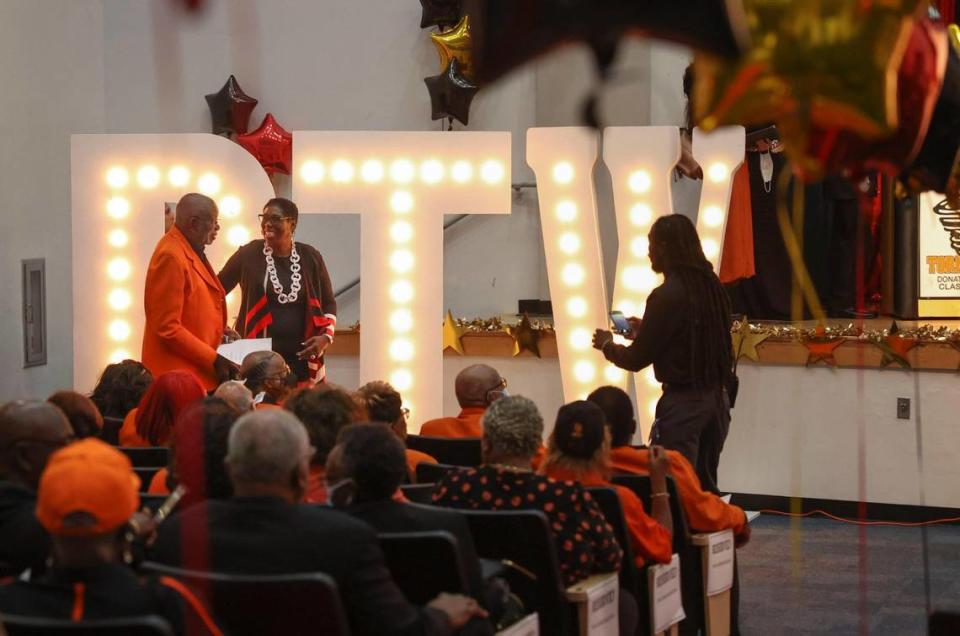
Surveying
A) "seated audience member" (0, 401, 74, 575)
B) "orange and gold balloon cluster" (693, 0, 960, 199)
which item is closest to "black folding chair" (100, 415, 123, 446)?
"seated audience member" (0, 401, 74, 575)

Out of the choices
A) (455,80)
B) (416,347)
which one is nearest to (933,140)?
(416,347)

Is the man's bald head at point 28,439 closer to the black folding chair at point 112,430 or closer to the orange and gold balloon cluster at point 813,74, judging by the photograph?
the black folding chair at point 112,430

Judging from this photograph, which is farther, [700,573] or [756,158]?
[756,158]

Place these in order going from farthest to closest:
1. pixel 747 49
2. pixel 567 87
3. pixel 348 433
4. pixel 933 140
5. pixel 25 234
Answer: pixel 567 87
pixel 25 234
pixel 348 433
pixel 933 140
pixel 747 49

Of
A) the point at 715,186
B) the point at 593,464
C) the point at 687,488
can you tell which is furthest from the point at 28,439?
the point at 715,186

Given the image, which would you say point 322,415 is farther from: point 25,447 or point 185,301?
point 185,301

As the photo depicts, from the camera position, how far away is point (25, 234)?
849cm

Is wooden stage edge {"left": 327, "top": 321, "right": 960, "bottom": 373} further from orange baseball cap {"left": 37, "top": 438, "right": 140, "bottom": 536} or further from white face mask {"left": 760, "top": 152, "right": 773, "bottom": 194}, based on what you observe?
orange baseball cap {"left": 37, "top": 438, "right": 140, "bottom": 536}

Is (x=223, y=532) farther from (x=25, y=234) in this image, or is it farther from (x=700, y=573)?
(x=25, y=234)

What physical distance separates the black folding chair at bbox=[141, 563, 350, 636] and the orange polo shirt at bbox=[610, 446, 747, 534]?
1.93 m

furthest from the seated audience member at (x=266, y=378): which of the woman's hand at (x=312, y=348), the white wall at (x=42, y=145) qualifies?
the white wall at (x=42, y=145)

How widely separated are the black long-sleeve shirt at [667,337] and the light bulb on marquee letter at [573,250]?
5.05 feet

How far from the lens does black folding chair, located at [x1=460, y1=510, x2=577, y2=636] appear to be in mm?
3207

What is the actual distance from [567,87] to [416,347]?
309cm
